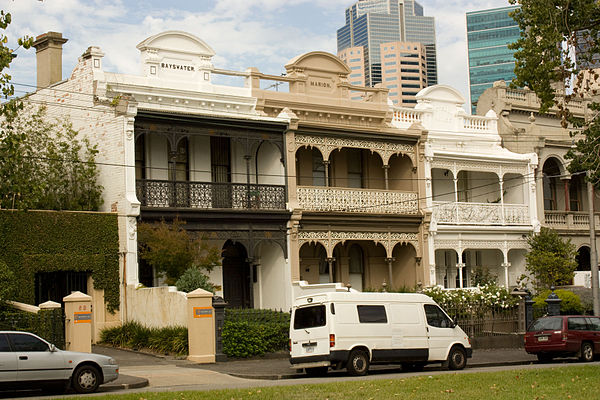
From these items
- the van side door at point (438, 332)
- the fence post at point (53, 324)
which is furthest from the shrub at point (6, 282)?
the van side door at point (438, 332)

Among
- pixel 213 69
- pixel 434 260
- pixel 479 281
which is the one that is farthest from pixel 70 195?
pixel 479 281

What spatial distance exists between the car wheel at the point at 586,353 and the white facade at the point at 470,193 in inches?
421

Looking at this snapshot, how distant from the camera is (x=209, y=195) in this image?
30.1 metres

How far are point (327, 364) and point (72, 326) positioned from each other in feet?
22.0

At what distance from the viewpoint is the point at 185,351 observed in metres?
24.7

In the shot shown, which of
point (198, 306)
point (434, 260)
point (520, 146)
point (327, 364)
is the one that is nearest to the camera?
point (327, 364)

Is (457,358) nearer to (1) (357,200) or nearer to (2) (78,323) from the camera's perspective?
(2) (78,323)

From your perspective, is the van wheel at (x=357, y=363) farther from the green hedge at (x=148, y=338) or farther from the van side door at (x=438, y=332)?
the green hedge at (x=148, y=338)

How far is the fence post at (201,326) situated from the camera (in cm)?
2397

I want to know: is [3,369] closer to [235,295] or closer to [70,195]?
[70,195]

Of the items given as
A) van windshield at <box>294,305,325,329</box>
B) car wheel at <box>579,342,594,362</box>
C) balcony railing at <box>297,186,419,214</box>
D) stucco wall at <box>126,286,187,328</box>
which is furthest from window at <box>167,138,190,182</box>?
car wheel at <box>579,342,594,362</box>

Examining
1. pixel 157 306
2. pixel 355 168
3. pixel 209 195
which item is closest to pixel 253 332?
pixel 157 306

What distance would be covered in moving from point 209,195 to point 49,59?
8.00m

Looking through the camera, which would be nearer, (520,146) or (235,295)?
(235,295)
